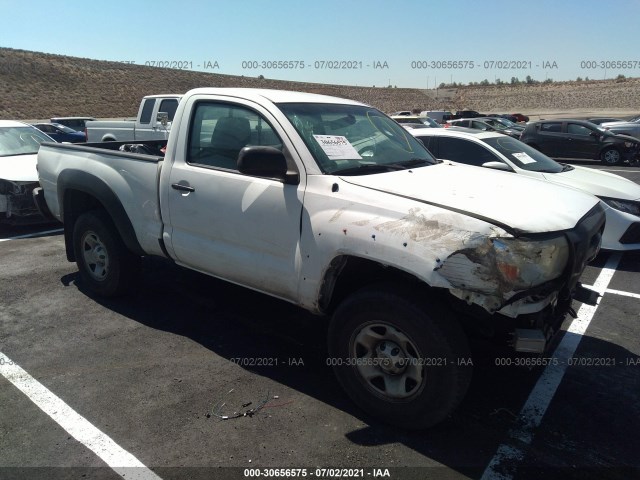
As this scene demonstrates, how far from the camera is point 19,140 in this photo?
30.1ft

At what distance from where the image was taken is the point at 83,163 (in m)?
4.90

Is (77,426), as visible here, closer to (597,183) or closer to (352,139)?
(352,139)

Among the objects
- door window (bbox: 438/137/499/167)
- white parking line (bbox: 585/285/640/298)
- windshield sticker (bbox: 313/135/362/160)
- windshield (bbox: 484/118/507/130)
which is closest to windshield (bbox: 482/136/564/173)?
door window (bbox: 438/137/499/167)

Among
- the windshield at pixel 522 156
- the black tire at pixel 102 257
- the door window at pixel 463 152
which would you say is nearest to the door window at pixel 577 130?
the windshield at pixel 522 156

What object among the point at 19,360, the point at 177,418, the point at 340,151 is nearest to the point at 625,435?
the point at 340,151

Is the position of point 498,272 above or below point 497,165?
below

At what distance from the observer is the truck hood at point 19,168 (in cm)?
774

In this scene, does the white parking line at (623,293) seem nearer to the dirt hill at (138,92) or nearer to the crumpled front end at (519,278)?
the crumpled front end at (519,278)

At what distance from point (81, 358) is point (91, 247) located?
1.46 m

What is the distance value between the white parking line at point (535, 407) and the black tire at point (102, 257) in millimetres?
3631

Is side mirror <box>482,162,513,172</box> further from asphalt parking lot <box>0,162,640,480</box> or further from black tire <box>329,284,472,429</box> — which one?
black tire <box>329,284,472,429</box>

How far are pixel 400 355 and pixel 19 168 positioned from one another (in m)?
7.49

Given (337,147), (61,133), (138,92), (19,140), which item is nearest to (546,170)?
(337,147)

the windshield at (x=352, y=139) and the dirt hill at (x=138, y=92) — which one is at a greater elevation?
the dirt hill at (x=138, y=92)
